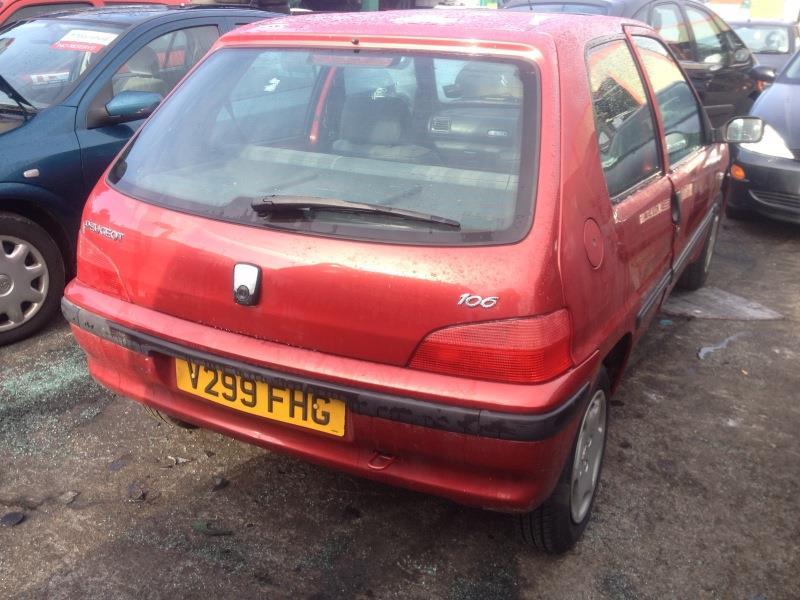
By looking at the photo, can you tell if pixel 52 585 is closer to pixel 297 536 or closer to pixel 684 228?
pixel 297 536

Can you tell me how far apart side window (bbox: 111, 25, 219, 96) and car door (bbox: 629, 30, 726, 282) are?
2.74m

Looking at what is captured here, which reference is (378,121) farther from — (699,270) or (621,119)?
(699,270)

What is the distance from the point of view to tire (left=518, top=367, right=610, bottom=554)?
8.00 feet

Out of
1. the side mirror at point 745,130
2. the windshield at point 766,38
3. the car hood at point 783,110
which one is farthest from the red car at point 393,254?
the windshield at point 766,38

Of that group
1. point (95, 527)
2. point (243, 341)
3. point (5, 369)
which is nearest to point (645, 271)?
point (243, 341)

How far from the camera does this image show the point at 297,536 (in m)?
2.67

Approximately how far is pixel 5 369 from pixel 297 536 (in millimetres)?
1956

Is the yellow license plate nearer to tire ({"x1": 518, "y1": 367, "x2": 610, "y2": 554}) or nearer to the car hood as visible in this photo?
tire ({"x1": 518, "y1": 367, "x2": 610, "y2": 554})

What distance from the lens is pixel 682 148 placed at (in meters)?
3.74

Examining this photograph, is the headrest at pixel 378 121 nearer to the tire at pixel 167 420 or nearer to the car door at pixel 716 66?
the tire at pixel 167 420

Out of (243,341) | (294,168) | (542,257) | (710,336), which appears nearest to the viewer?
(542,257)

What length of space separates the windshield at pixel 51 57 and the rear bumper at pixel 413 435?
2.48 m

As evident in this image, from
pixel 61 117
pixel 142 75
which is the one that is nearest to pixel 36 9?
pixel 142 75

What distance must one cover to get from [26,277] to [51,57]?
1.42m
